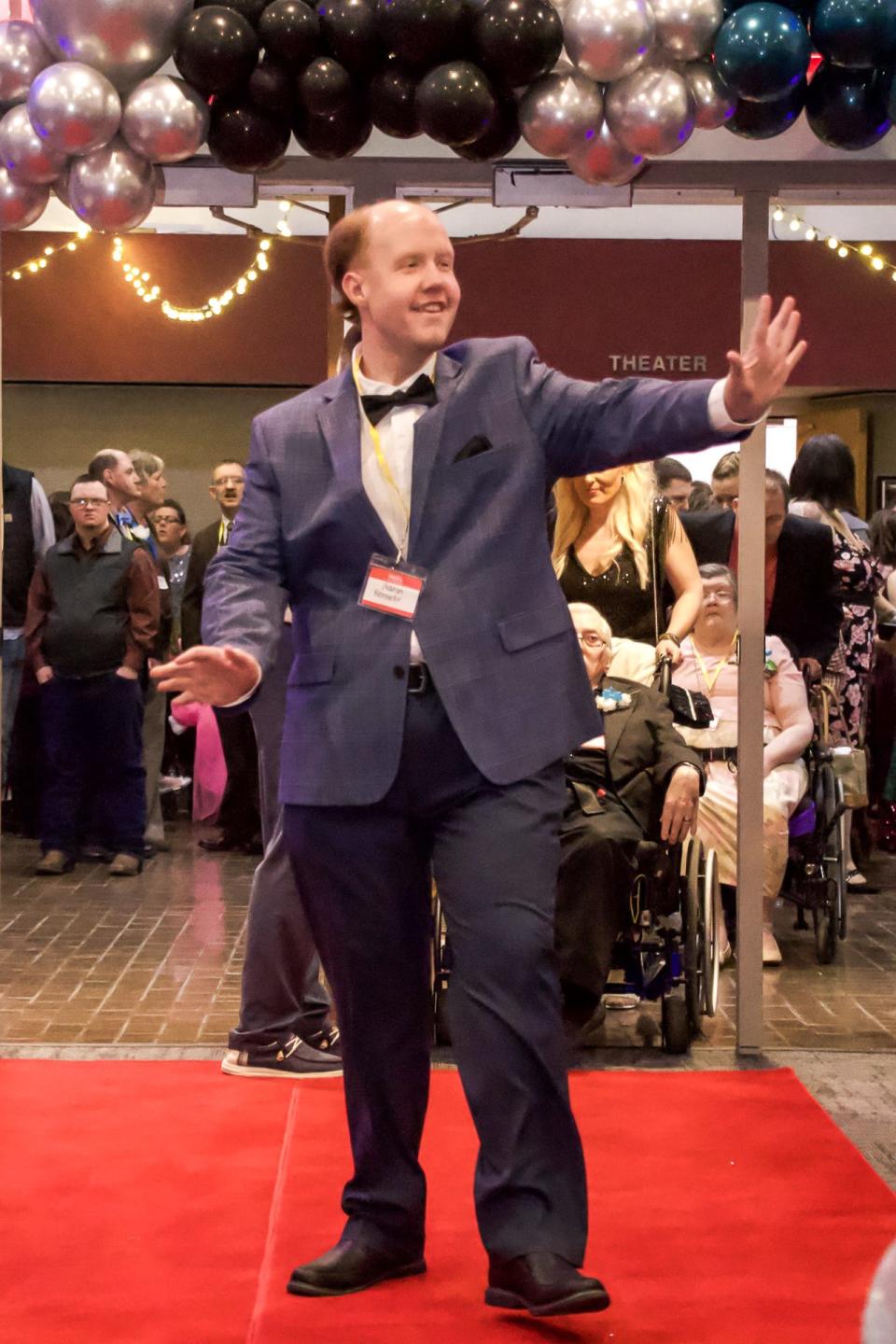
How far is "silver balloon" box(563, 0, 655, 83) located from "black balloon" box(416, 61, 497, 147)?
225 mm

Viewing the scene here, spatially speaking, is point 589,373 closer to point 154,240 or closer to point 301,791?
point 154,240

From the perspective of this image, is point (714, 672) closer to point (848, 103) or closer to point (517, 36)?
point (848, 103)

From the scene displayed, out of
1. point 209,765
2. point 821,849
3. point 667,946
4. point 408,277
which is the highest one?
point 408,277

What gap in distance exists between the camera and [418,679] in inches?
112

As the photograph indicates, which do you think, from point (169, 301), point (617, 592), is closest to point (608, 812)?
point (617, 592)

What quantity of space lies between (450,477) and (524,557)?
18 cm

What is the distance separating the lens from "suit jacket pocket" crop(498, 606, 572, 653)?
284 cm

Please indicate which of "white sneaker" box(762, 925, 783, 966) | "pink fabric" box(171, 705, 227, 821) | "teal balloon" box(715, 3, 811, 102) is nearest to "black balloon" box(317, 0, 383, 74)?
"teal balloon" box(715, 3, 811, 102)

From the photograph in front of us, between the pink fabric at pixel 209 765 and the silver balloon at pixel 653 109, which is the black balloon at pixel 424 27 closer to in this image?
the silver balloon at pixel 653 109

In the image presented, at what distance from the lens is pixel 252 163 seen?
14.0ft

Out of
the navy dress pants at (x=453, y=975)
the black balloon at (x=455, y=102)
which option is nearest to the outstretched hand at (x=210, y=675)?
the navy dress pants at (x=453, y=975)

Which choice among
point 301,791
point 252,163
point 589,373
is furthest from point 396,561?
point 589,373

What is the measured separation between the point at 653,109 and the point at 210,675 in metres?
2.01

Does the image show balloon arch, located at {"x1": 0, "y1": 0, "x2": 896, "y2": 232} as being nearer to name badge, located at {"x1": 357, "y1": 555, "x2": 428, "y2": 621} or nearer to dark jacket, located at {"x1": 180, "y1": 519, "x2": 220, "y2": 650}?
name badge, located at {"x1": 357, "y1": 555, "x2": 428, "y2": 621}
